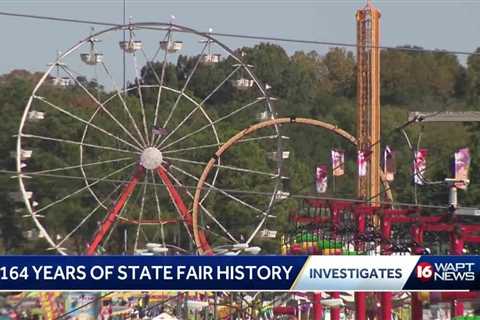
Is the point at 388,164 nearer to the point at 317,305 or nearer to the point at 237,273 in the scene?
the point at 317,305

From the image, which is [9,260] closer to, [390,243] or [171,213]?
[390,243]

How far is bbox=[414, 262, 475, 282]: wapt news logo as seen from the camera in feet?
63.8

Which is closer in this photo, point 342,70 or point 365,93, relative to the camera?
point 365,93

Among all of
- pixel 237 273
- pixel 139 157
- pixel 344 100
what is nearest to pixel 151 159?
pixel 139 157

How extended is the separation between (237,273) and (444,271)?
99.5 inches

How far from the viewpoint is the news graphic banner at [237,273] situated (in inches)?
744

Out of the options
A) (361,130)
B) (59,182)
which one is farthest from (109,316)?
(361,130)

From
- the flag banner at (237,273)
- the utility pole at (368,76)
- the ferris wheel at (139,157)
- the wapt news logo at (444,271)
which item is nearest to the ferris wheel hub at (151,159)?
the ferris wheel at (139,157)

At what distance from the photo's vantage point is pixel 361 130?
55.1m

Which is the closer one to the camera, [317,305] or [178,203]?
[317,305]

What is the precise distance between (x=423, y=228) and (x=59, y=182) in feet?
65.4

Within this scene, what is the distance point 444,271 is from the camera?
19484 millimetres

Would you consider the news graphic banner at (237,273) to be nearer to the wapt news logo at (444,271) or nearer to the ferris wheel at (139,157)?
the wapt news logo at (444,271)

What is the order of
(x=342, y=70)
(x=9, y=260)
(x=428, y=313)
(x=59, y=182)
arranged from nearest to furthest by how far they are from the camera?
(x=9, y=260), (x=428, y=313), (x=59, y=182), (x=342, y=70)
